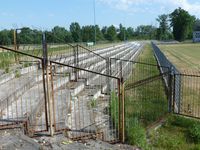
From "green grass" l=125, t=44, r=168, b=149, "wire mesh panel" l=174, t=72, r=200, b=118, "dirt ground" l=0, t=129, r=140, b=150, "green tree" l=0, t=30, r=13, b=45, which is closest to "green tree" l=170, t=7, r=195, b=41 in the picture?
"wire mesh panel" l=174, t=72, r=200, b=118

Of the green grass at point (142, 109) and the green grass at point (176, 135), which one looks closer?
the green grass at point (142, 109)

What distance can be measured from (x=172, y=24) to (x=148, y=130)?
12420 cm

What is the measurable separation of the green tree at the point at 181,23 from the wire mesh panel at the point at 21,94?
11632 centimetres

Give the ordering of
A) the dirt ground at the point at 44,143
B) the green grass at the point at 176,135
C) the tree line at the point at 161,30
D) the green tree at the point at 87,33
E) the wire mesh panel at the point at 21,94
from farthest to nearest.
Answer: the tree line at the point at 161,30, the green tree at the point at 87,33, the green grass at the point at 176,135, the wire mesh panel at the point at 21,94, the dirt ground at the point at 44,143

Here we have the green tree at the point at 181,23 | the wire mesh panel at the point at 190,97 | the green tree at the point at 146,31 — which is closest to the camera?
the wire mesh panel at the point at 190,97


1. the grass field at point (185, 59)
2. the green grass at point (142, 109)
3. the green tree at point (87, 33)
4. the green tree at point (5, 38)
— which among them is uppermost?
the green tree at point (87, 33)

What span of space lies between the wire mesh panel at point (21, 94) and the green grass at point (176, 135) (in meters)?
2.66

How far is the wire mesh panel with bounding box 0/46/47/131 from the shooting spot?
6.42m

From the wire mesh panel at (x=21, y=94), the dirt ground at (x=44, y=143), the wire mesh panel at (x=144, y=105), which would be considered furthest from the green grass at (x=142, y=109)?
the wire mesh panel at (x=21, y=94)

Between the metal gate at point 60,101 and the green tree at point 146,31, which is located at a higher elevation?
the green tree at point 146,31

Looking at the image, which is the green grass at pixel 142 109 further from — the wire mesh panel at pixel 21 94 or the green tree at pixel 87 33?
the green tree at pixel 87 33

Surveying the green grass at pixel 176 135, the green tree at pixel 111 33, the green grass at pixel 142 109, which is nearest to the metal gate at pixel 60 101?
the green grass at pixel 142 109

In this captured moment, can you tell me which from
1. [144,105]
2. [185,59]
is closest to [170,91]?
[144,105]

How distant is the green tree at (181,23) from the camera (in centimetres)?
12162
